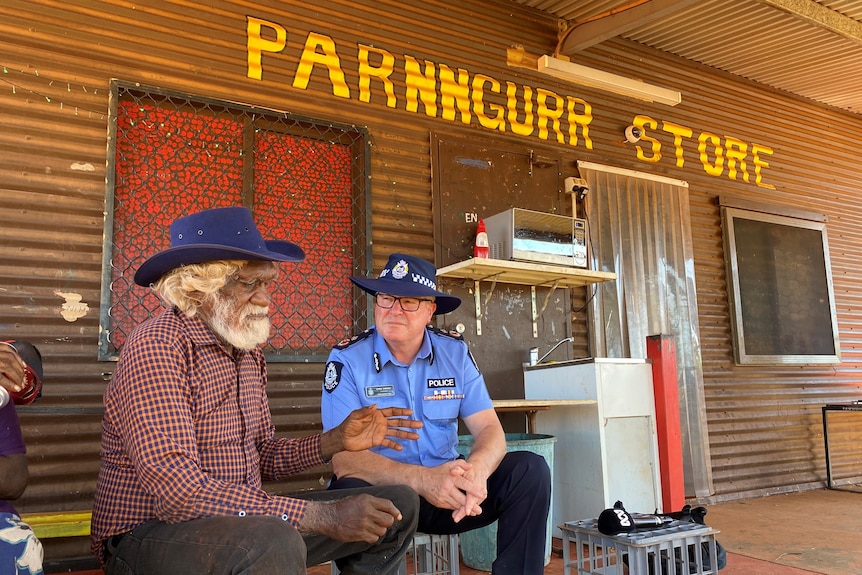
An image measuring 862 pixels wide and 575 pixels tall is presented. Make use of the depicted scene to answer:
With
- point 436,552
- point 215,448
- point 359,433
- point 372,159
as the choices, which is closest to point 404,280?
point 359,433

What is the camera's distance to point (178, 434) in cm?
180

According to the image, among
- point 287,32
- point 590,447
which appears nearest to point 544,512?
point 590,447

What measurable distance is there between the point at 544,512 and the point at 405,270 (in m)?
1.15

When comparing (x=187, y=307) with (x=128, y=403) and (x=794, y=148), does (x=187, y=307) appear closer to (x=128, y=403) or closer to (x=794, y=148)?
(x=128, y=403)

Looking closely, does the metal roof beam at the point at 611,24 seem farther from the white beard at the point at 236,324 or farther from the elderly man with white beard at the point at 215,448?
the white beard at the point at 236,324

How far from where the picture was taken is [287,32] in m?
4.57

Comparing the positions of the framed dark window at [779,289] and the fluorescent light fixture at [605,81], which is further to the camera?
the framed dark window at [779,289]

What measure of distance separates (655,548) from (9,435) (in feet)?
7.97

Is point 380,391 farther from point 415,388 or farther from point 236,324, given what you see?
point 236,324

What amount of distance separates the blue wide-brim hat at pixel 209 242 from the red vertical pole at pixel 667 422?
3266 millimetres

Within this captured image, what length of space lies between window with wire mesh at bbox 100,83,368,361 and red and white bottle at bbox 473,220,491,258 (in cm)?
79

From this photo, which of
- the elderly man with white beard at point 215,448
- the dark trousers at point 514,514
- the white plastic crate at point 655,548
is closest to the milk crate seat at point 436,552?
the dark trousers at point 514,514

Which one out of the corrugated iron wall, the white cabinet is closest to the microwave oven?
the corrugated iron wall

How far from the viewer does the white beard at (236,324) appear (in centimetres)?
211
